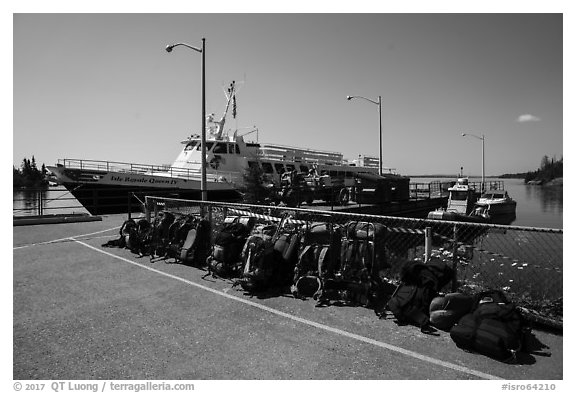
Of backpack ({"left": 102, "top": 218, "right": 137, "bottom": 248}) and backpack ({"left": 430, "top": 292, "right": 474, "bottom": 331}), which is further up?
backpack ({"left": 102, "top": 218, "right": 137, "bottom": 248})

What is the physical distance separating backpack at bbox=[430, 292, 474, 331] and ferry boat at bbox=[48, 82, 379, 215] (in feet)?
44.5

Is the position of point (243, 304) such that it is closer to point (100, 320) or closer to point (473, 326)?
point (100, 320)

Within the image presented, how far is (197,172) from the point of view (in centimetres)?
2486

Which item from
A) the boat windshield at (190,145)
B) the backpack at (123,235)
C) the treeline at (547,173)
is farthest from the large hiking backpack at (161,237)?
the treeline at (547,173)

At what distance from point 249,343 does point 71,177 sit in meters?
19.7

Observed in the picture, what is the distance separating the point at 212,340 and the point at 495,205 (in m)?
29.3

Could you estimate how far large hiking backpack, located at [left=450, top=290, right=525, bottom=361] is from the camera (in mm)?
3523

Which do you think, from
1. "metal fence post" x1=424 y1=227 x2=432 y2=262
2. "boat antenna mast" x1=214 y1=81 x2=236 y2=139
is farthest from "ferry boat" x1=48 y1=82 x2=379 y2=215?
"metal fence post" x1=424 y1=227 x2=432 y2=262

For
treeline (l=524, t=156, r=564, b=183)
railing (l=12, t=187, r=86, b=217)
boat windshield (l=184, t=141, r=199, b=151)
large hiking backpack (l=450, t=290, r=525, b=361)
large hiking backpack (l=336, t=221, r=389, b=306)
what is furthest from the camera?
treeline (l=524, t=156, r=564, b=183)

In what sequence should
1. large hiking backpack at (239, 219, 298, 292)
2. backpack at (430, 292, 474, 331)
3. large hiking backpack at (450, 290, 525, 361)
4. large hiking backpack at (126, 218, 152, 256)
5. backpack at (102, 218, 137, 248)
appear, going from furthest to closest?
backpack at (102, 218, 137, 248) → large hiking backpack at (126, 218, 152, 256) → large hiking backpack at (239, 219, 298, 292) → backpack at (430, 292, 474, 331) → large hiking backpack at (450, 290, 525, 361)

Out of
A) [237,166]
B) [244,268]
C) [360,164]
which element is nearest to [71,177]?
[237,166]

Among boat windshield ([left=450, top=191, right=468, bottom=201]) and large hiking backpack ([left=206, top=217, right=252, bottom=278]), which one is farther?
boat windshield ([left=450, top=191, right=468, bottom=201])

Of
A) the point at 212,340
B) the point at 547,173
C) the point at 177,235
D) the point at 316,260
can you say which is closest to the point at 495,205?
the point at 316,260

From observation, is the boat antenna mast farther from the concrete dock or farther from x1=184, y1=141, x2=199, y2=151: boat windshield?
the concrete dock
